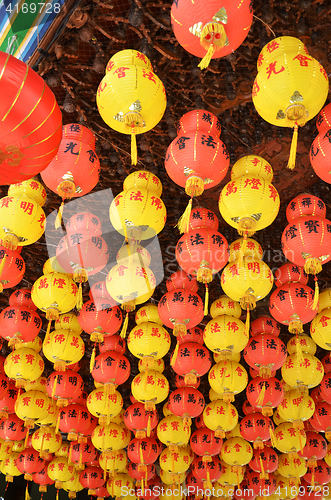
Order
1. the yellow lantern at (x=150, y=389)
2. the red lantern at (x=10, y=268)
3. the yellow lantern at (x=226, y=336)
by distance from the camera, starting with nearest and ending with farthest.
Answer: the red lantern at (x=10, y=268)
the yellow lantern at (x=226, y=336)
the yellow lantern at (x=150, y=389)

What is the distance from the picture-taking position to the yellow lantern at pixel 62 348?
16.3 feet

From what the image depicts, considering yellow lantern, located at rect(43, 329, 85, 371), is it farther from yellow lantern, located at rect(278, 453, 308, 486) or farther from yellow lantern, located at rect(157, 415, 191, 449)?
yellow lantern, located at rect(278, 453, 308, 486)

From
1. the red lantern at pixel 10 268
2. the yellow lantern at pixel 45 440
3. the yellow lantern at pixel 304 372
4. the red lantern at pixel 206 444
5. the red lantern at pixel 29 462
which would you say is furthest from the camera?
the red lantern at pixel 29 462

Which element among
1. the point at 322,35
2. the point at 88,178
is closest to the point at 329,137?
the point at 322,35

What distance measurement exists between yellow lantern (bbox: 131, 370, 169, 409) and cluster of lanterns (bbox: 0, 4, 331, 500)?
0.09 ft

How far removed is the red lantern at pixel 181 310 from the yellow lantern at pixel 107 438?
3.06m

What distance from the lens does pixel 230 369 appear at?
17.1 feet

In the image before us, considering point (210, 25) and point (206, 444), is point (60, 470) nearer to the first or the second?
point (206, 444)

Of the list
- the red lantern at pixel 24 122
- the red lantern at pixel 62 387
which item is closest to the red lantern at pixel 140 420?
the red lantern at pixel 62 387

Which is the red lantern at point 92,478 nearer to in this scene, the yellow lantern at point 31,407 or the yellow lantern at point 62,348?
the yellow lantern at point 31,407

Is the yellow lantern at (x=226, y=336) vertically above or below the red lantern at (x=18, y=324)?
below

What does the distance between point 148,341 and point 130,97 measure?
3.00 m

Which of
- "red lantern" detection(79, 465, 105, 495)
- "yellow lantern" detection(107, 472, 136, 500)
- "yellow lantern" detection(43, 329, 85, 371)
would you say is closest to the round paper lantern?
"yellow lantern" detection(43, 329, 85, 371)

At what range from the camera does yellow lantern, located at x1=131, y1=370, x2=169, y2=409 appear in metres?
5.40
